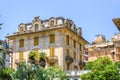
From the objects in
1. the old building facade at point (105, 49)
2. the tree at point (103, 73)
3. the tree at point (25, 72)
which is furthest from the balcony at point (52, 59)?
the tree at point (25, 72)

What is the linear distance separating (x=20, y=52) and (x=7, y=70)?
43.6ft

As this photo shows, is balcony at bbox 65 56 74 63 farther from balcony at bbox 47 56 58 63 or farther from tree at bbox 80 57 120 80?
tree at bbox 80 57 120 80

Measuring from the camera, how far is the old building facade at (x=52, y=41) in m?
73.6

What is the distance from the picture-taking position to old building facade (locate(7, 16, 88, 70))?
7356 centimetres

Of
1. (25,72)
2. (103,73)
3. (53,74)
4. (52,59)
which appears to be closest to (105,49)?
(52,59)

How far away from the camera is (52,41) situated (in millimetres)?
74812

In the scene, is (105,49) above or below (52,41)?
above

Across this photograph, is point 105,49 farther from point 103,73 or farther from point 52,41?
point 103,73

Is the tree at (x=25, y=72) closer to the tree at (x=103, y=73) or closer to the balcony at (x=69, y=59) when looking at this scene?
the tree at (x=103, y=73)

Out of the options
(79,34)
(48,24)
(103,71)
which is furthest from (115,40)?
(103,71)

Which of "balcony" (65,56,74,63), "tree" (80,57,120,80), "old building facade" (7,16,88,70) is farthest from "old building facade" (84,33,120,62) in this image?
"tree" (80,57,120,80)

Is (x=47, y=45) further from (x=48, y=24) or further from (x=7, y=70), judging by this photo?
(x=7, y=70)

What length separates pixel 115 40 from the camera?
92.2 meters

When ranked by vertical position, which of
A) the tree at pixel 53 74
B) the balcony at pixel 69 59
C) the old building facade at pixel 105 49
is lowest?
the tree at pixel 53 74
